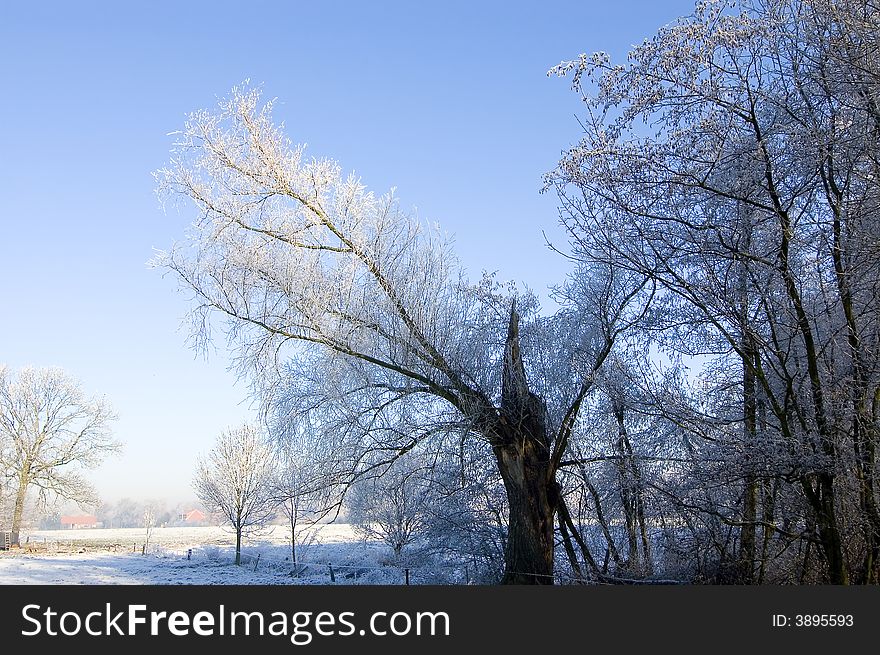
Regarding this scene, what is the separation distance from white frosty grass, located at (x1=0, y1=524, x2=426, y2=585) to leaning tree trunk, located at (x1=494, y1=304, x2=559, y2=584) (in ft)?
8.79

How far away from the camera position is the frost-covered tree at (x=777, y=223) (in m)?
4.89

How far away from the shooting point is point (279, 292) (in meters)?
8.83

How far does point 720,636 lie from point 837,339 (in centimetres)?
241

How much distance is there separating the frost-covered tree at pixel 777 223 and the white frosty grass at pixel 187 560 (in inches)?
251

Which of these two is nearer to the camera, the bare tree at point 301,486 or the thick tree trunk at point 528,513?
the thick tree trunk at point 528,513

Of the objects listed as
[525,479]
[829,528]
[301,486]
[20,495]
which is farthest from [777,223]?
[20,495]

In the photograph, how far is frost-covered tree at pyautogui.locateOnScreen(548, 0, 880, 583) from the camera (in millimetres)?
4891

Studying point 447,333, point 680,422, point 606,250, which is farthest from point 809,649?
point 447,333

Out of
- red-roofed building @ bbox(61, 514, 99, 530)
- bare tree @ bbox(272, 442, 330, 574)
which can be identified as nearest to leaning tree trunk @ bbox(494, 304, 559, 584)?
bare tree @ bbox(272, 442, 330, 574)

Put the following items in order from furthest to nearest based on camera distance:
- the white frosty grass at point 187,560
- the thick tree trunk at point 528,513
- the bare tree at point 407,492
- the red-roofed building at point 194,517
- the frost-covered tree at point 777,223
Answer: the red-roofed building at point 194,517 < the white frosty grass at point 187,560 < the bare tree at point 407,492 < the thick tree trunk at point 528,513 < the frost-covered tree at point 777,223

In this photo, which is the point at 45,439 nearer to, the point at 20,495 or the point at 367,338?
the point at 20,495

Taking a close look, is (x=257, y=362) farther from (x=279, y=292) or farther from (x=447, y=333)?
(x=447, y=333)

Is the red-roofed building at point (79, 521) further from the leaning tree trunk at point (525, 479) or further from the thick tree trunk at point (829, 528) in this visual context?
the thick tree trunk at point (829, 528)

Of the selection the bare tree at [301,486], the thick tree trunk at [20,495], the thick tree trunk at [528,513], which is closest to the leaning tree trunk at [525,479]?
the thick tree trunk at [528,513]
